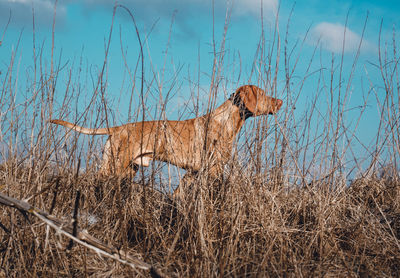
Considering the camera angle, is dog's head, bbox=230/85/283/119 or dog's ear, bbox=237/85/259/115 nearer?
dog's head, bbox=230/85/283/119

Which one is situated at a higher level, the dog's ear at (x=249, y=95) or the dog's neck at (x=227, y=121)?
the dog's ear at (x=249, y=95)

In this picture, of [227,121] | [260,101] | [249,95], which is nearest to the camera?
[227,121]

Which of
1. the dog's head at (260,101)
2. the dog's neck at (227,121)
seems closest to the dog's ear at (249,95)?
the dog's head at (260,101)

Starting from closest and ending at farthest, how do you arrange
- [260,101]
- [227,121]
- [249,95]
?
[227,121] → [260,101] → [249,95]

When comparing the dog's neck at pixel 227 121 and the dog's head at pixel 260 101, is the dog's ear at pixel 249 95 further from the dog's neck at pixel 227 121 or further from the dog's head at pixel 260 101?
the dog's neck at pixel 227 121

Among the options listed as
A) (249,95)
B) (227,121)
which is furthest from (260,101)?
(227,121)

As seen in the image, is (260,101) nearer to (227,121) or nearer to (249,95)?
(249,95)

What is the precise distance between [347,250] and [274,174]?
0.58m

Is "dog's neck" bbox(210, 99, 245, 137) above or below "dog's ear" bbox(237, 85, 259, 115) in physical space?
below

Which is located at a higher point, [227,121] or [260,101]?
[260,101]

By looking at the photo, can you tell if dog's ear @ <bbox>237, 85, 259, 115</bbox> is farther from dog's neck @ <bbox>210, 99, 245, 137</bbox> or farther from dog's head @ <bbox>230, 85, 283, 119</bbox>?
dog's neck @ <bbox>210, 99, 245, 137</bbox>

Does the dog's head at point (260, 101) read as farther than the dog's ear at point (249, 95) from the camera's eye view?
No

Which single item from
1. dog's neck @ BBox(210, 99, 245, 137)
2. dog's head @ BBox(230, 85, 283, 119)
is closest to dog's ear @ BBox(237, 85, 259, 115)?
dog's head @ BBox(230, 85, 283, 119)

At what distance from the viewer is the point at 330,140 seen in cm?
239
